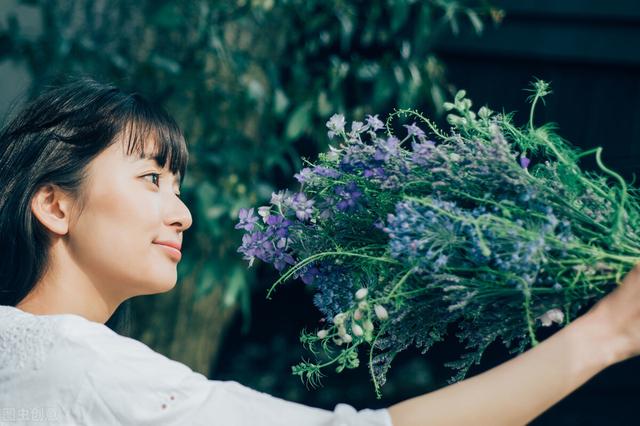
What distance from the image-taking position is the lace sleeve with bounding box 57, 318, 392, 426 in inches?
52.7

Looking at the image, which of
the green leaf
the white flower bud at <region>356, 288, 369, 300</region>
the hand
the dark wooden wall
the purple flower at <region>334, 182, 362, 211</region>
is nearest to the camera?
the hand

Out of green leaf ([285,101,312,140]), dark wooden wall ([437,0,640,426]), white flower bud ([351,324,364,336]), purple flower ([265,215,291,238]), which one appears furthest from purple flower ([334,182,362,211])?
dark wooden wall ([437,0,640,426])

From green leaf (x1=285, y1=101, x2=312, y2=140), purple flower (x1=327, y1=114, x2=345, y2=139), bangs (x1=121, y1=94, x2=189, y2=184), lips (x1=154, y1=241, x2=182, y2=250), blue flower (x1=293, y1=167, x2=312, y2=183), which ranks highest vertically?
green leaf (x1=285, y1=101, x2=312, y2=140)

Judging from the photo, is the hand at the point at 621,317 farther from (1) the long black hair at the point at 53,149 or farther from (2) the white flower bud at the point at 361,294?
(1) the long black hair at the point at 53,149

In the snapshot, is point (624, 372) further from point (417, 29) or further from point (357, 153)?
point (357, 153)

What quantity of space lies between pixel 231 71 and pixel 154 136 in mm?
1922

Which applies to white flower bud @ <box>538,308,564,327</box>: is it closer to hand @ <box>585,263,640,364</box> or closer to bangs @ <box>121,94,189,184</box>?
hand @ <box>585,263,640,364</box>

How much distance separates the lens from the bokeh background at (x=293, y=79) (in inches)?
137

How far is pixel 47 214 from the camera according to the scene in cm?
169

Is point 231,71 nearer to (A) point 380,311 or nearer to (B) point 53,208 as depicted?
(B) point 53,208

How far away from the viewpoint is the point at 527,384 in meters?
1.23

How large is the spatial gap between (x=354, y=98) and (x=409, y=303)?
2.52 m

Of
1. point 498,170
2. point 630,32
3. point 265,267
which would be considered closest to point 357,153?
point 498,170

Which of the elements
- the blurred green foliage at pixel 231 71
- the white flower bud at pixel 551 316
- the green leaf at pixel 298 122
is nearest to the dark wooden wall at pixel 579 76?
the blurred green foliage at pixel 231 71
